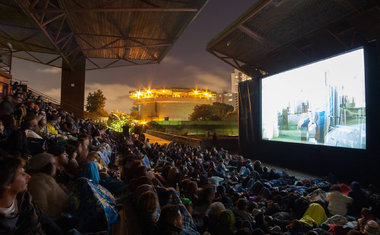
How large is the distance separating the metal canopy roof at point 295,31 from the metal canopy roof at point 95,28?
7.01ft

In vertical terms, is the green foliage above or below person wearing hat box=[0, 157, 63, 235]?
above

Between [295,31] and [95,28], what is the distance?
27.6 ft

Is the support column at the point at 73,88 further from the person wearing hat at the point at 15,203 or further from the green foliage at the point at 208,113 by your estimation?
the green foliage at the point at 208,113

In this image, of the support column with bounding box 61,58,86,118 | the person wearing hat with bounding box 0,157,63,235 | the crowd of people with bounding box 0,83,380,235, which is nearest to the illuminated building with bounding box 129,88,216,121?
the support column with bounding box 61,58,86,118

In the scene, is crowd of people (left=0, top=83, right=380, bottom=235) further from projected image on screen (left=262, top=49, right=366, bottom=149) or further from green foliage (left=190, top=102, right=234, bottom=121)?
green foliage (left=190, top=102, right=234, bottom=121)

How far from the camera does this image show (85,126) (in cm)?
916

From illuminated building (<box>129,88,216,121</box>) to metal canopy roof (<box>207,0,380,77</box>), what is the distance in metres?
33.9

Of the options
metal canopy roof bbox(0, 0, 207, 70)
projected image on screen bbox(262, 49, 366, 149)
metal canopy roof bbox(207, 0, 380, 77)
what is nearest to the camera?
projected image on screen bbox(262, 49, 366, 149)

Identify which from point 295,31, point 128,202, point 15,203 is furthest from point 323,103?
point 15,203

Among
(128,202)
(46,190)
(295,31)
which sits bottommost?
(128,202)

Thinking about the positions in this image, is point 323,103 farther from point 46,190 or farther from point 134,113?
point 134,113

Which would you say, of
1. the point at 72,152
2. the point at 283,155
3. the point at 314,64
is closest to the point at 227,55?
the point at 314,64

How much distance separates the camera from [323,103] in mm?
7461

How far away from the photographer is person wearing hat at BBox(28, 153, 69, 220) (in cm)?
226
